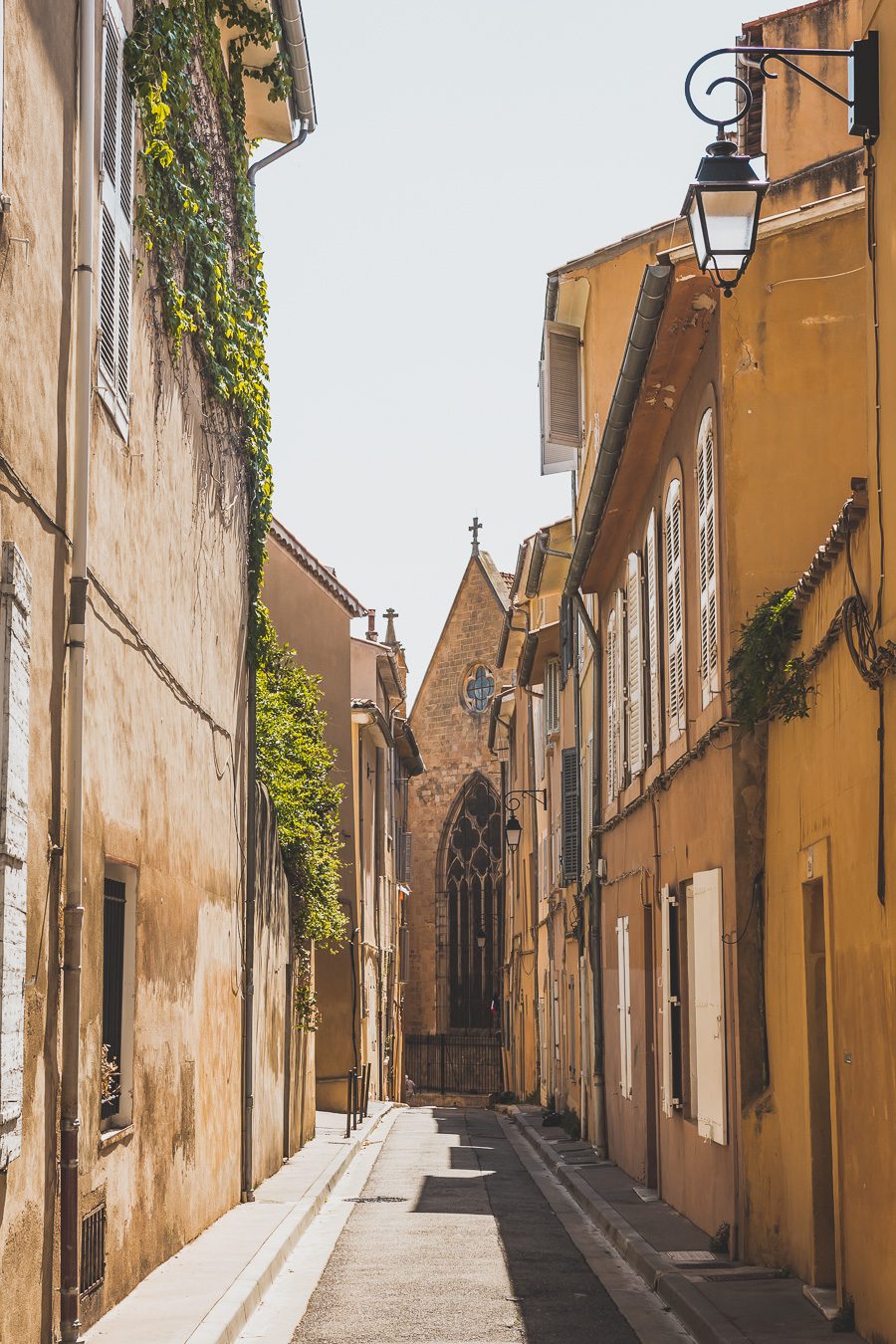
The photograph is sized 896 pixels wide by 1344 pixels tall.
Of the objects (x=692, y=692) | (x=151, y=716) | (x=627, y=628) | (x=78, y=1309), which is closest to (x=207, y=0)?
(x=151, y=716)

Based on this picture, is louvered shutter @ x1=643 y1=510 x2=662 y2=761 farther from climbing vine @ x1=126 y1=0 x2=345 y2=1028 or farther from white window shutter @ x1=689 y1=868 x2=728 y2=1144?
climbing vine @ x1=126 y1=0 x2=345 y2=1028

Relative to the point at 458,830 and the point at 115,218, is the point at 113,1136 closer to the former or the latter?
the point at 115,218

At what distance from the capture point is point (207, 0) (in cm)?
1123

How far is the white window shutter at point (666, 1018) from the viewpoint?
42.0ft

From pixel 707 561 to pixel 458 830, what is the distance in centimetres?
4079

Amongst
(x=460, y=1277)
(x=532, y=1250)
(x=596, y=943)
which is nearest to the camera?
(x=460, y=1277)

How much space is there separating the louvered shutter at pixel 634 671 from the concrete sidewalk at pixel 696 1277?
3.75 m

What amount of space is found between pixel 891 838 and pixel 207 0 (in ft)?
24.7

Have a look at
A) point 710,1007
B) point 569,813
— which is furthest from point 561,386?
point 710,1007

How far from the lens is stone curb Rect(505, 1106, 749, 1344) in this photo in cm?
791

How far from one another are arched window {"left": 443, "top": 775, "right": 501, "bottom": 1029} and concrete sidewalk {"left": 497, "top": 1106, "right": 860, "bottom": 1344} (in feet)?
113

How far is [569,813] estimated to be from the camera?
24.4 metres

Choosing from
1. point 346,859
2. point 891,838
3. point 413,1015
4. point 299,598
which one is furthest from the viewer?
point 413,1015

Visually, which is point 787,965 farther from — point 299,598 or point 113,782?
point 299,598
